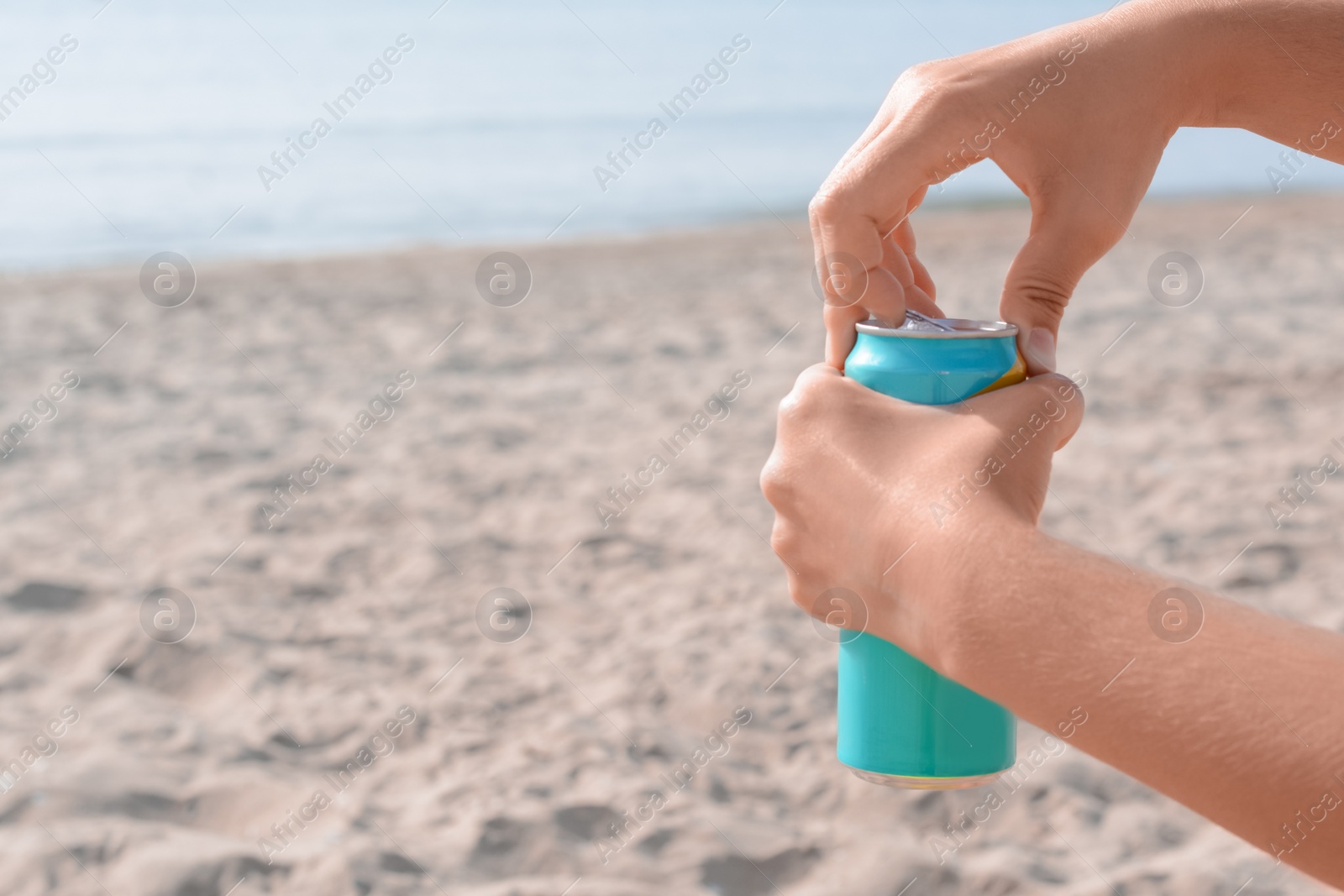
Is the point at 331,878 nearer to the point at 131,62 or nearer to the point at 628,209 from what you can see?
the point at 628,209

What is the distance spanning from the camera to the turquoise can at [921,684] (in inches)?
52.7

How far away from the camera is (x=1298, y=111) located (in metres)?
1.54

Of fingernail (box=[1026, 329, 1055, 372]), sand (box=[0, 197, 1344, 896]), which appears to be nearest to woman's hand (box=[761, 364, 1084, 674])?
fingernail (box=[1026, 329, 1055, 372])

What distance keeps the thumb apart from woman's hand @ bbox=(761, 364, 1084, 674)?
20 cm

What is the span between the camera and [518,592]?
11.3 feet

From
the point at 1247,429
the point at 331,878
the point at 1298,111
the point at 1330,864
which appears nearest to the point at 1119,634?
the point at 1330,864

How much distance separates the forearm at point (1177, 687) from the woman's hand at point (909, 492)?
0.11ft

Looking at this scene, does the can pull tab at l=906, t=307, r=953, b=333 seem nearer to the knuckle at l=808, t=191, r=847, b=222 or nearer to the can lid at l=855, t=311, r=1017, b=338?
the can lid at l=855, t=311, r=1017, b=338

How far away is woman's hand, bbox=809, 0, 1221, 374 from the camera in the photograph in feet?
4.48

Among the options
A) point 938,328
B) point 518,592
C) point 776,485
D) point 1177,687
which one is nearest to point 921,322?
point 938,328

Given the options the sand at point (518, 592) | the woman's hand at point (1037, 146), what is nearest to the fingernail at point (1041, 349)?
the woman's hand at point (1037, 146)

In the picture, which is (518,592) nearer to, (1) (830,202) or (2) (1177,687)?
(1) (830,202)

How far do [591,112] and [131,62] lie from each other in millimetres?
16601

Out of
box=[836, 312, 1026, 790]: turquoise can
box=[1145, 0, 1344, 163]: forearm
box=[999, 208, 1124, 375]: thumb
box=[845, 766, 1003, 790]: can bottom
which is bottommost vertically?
box=[845, 766, 1003, 790]: can bottom
